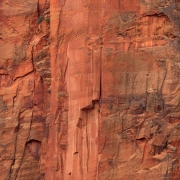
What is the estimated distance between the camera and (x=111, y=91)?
109 ft

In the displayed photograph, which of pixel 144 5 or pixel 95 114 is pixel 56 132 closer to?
pixel 95 114

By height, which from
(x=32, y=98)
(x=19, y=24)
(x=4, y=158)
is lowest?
(x=4, y=158)

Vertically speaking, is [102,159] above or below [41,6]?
below

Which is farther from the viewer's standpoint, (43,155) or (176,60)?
(43,155)

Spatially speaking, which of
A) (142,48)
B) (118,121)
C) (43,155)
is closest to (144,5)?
(142,48)

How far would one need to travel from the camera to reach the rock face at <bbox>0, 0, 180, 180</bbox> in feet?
108

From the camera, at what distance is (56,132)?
3497cm

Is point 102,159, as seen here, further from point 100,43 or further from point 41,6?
point 41,6

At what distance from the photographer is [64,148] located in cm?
3459

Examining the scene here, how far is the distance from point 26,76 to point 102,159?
5.45 meters

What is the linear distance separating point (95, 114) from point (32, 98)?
3976 mm

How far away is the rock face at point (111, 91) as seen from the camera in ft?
108

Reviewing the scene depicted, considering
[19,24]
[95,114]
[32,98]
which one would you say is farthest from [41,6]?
[95,114]

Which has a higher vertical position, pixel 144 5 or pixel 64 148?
pixel 144 5
